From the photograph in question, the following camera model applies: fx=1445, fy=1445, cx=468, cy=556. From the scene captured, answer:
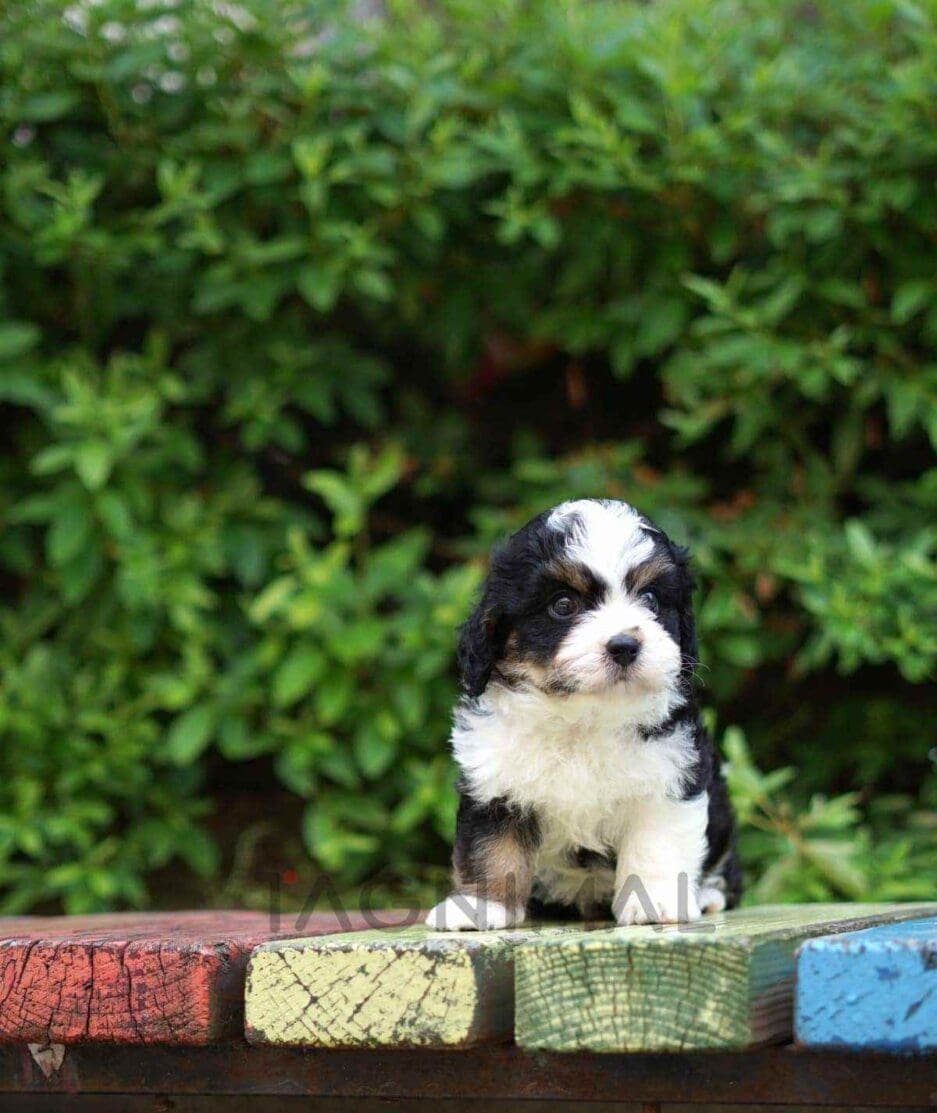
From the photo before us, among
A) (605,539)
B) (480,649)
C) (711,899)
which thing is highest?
(605,539)

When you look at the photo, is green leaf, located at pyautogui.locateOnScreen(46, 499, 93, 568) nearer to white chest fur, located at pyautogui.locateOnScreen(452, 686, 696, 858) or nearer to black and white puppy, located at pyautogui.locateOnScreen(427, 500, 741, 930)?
black and white puppy, located at pyautogui.locateOnScreen(427, 500, 741, 930)

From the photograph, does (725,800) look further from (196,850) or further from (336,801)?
(196,850)

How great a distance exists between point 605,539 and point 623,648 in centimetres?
32

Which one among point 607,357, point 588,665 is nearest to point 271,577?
point 607,357

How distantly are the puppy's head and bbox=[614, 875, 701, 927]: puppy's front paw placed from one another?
0.50 meters

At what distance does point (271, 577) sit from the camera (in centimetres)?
693

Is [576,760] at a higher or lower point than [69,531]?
lower

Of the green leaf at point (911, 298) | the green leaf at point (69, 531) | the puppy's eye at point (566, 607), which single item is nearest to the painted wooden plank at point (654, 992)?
the puppy's eye at point (566, 607)

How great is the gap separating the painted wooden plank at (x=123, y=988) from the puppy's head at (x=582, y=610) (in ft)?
3.02

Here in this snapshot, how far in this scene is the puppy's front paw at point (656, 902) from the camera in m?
3.57

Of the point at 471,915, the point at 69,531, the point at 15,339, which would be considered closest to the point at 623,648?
the point at 471,915

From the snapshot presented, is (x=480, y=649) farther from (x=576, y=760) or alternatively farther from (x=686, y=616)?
(x=686, y=616)

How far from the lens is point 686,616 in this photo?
3836mm

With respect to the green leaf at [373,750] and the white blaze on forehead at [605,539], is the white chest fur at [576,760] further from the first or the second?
the green leaf at [373,750]
